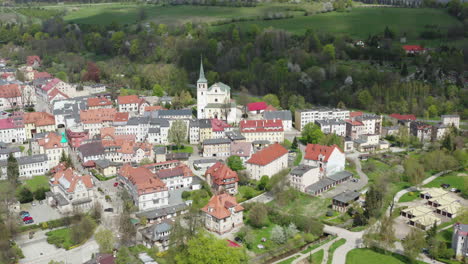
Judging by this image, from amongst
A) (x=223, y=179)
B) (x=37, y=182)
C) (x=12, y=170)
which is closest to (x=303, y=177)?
(x=223, y=179)

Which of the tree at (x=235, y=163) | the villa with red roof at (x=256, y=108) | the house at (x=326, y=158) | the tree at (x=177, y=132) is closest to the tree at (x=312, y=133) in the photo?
the house at (x=326, y=158)

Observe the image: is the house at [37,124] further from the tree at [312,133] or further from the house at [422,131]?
the house at [422,131]

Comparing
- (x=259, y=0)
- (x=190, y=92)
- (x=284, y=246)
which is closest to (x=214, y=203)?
(x=284, y=246)

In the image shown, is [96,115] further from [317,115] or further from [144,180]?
[317,115]

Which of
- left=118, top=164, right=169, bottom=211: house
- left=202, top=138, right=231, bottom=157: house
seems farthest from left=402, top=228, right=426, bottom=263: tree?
left=202, top=138, right=231, bottom=157: house

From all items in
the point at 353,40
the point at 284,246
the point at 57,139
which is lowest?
the point at 284,246

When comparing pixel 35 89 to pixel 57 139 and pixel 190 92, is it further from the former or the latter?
pixel 57 139
